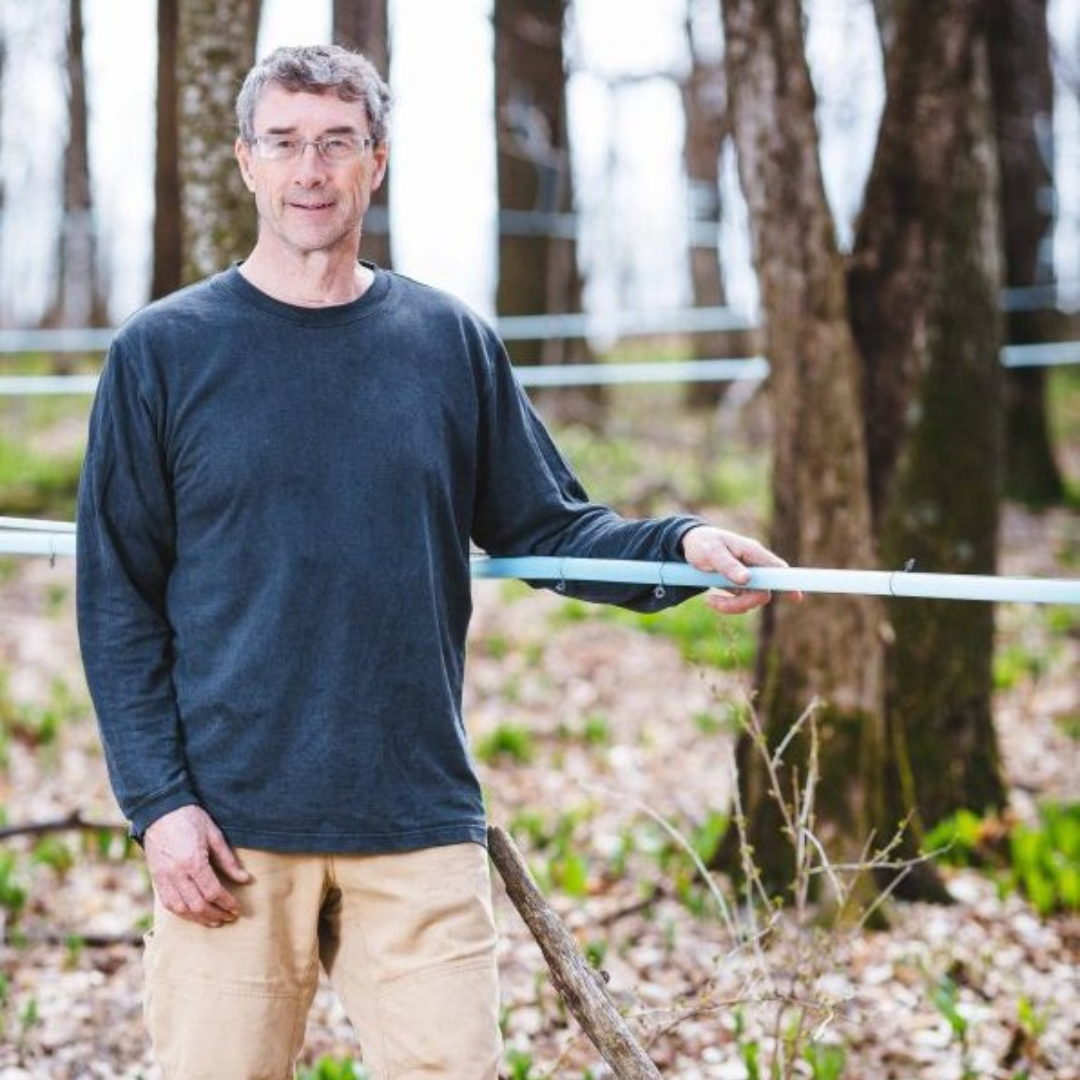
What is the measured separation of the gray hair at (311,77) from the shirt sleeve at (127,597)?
488 mm


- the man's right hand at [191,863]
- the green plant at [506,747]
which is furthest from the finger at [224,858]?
the green plant at [506,747]

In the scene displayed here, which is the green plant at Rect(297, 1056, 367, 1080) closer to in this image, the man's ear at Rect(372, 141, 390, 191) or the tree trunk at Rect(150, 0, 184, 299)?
the man's ear at Rect(372, 141, 390, 191)

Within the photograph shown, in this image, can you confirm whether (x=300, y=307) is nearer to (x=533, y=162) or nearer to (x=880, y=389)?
(x=880, y=389)

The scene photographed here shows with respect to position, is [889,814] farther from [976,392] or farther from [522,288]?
[522,288]

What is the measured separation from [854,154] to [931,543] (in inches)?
620

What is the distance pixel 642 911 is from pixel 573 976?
87.2 inches

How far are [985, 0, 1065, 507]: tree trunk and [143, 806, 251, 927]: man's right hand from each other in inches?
377

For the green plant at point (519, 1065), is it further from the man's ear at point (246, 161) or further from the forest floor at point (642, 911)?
the man's ear at point (246, 161)

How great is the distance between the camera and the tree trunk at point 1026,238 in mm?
10789

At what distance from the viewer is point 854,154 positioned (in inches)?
792

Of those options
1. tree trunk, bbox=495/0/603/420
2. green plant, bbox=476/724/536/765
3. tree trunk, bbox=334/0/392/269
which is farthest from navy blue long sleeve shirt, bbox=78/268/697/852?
tree trunk, bbox=495/0/603/420

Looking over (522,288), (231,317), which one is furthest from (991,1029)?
(522,288)

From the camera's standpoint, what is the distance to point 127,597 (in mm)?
2369

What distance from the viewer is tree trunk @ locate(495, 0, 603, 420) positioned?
13219 millimetres
